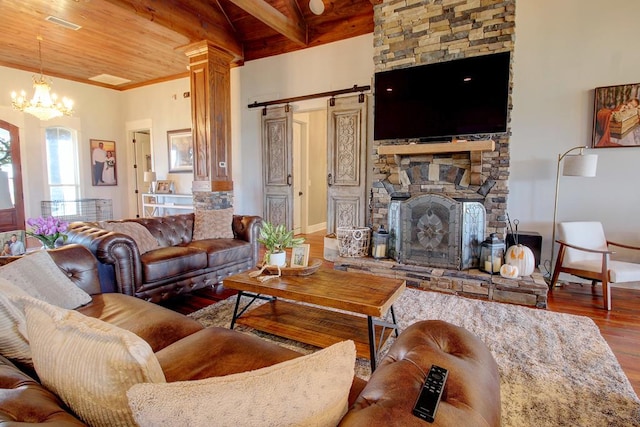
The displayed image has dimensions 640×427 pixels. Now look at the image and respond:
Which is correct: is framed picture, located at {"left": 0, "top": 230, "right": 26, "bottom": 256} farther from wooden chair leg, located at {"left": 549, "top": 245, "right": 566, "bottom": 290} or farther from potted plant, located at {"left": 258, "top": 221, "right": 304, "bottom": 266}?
wooden chair leg, located at {"left": 549, "top": 245, "right": 566, "bottom": 290}

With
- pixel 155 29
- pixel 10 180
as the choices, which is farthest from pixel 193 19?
pixel 10 180

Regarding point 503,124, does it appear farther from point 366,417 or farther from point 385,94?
point 366,417

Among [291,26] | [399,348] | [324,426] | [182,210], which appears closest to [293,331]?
[399,348]

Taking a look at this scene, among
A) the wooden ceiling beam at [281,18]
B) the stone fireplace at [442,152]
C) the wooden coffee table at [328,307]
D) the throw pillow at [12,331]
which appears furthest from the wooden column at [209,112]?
the throw pillow at [12,331]

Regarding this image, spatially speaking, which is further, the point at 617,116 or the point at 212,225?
the point at 212,225

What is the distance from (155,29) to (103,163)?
3966 mm

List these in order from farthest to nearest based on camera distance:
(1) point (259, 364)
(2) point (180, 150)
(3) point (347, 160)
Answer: (2) point (180, 150) < (3) point (347, 160) < (1) point (259, 364)

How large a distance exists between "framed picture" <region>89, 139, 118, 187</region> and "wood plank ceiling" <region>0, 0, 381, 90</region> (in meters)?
1.58

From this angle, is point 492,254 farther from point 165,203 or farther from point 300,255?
point 165,203

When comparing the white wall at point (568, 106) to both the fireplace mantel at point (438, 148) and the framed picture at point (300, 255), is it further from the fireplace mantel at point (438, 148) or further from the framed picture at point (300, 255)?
the framed picture at point (300, 255)

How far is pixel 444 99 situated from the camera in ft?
13.0

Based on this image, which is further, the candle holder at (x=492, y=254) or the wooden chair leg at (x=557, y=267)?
the candle holder at (x=492, y=254)

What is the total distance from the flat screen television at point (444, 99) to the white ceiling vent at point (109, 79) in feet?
20.1

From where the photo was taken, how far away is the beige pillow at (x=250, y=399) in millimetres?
625
